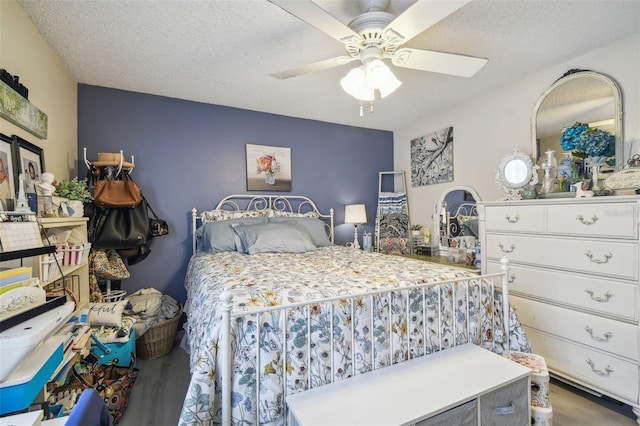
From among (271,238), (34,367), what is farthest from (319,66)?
(34,367)

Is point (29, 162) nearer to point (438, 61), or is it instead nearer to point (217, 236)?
point (217, 236)

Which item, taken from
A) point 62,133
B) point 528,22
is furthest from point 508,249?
point 62,133

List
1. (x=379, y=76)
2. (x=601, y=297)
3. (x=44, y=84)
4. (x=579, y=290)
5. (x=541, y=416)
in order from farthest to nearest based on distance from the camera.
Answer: (x=44, y=84) → (x=579, y=290) → (x=601, y=297) → (x=379, y=76) → (x=541, y=416)

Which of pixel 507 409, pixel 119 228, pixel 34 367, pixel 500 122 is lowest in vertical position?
pixel 507 409

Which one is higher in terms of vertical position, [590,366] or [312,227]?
[312,227]

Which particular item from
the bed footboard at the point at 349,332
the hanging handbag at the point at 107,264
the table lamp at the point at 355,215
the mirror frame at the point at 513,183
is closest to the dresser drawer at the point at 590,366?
the bed footboard at the point at 349,332

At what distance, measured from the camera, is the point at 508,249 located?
2.30 m

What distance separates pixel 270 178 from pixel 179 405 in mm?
2337

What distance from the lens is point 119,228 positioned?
8.23ft

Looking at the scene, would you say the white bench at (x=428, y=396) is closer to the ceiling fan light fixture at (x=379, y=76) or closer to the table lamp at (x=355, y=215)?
the ceiling fan light fixture at (x=379, y=76)

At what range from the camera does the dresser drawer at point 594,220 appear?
1.67 m

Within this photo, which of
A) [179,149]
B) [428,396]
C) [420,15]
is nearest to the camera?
[428,396]

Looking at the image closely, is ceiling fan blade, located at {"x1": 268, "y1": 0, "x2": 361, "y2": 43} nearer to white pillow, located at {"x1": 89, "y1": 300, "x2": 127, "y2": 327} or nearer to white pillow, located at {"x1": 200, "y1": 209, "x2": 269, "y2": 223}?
white pillow, located at {"x1": 200, "y1": 209, "x2": 269, "y2": 223}

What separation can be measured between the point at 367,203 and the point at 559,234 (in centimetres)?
237
